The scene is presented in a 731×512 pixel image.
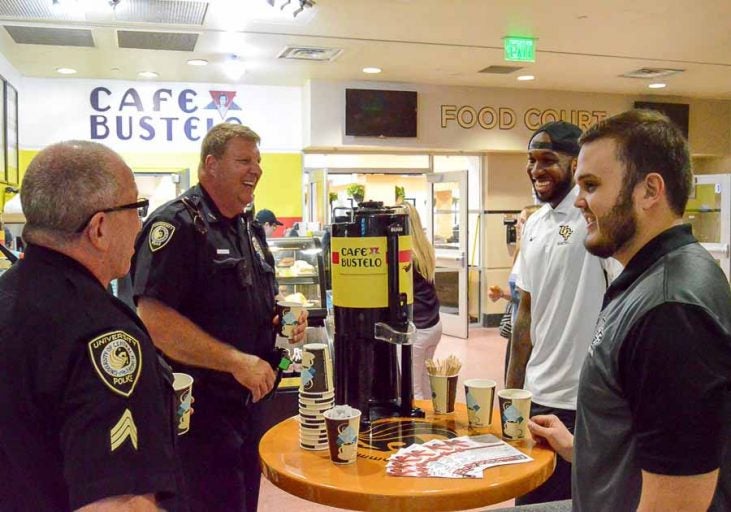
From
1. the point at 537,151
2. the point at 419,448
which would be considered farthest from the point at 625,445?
the point at 537,151

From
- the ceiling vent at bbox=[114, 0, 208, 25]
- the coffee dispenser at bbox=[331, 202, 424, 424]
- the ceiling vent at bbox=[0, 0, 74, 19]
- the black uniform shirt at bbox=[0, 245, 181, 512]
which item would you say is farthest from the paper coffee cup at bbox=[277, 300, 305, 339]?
the ceiling vent at bbox=[0, 0, 74, 19]

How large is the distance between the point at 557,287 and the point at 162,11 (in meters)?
4.46

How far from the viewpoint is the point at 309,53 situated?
716 centimetres

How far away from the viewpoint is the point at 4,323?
3.96 ft

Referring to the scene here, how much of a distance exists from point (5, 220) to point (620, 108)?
814cm

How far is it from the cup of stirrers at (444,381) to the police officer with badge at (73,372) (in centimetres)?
105

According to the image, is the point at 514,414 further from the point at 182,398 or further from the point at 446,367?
the point at 182,398

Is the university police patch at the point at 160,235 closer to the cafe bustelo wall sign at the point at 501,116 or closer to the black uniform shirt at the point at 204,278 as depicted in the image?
the black uniform shirt at the point at 204,278

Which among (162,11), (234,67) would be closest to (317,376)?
(162,11)

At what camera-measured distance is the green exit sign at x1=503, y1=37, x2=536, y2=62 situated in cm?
672

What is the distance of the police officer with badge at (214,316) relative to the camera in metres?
2.27

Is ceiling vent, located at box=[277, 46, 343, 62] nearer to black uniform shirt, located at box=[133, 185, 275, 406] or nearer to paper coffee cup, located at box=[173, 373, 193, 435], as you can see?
black uniform shirt, located at box=[133, 185, 275, 406]

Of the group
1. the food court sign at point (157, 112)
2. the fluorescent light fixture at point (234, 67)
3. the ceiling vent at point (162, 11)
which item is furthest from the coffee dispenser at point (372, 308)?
the food court sign at point (157, 112)

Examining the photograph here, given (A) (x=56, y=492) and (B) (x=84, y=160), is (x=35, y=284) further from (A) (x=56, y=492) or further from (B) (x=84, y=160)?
(A) (x=56, y=492)
